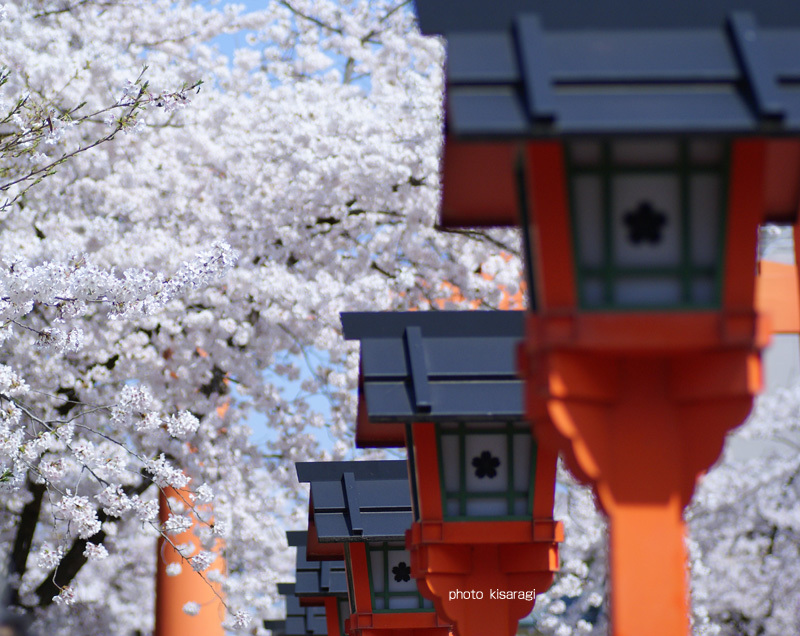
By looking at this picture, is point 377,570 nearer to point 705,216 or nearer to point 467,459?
point 467,459

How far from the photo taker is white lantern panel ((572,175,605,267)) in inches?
157

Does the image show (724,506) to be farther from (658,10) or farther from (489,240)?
(658,10)

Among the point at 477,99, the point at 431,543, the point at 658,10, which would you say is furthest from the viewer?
the point at 431,543

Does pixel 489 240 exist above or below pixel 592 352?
above

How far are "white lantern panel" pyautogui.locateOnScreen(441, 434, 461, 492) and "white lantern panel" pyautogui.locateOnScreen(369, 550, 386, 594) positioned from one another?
2353mm

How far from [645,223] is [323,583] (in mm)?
8899

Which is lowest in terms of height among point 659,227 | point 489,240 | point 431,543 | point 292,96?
point 431,543

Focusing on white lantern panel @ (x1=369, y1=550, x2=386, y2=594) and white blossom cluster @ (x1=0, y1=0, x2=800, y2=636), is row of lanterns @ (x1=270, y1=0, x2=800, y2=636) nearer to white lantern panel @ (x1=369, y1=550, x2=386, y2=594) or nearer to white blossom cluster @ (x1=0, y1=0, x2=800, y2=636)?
white lantern panel @ (x1=369, y1=550, x2=386, y2=594)

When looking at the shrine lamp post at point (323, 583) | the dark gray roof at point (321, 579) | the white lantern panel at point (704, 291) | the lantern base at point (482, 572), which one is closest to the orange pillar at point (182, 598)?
the shrine lamp post at point (323, 583)

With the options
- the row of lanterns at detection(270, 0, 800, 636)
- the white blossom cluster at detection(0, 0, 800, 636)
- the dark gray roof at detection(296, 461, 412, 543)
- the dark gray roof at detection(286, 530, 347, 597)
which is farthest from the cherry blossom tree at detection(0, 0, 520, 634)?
the row of lanterns at detection(270, 0, 800, 636)

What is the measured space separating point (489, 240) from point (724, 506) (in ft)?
27.9

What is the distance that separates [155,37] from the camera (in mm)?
14773

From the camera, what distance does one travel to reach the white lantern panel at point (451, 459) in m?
7.30

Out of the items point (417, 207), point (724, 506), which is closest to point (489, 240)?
point (417, 207)
